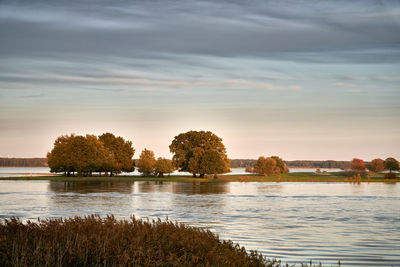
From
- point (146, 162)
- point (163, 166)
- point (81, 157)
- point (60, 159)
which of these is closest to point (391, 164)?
point (163, 166)

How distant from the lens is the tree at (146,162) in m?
122

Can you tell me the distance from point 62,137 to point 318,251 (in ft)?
383

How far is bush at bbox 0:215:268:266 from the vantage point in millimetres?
10938

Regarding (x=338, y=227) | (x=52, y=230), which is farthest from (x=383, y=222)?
(x=52, y=230)

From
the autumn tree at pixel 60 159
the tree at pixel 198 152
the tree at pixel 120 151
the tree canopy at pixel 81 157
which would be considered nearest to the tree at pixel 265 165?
A: the tree at pixel 198 152

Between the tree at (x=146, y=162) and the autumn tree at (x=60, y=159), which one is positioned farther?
the tree at (x=146, y=162)

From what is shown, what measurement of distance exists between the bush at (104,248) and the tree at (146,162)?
107024 mm

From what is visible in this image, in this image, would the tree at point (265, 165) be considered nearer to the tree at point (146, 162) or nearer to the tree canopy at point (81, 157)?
the tree at point (146, 162)

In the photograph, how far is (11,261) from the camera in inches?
427

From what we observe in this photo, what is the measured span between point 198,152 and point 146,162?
17.6 m

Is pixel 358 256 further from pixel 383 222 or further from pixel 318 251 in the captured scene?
pixel 383 222

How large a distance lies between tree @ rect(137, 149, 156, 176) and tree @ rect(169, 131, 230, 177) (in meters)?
9.19

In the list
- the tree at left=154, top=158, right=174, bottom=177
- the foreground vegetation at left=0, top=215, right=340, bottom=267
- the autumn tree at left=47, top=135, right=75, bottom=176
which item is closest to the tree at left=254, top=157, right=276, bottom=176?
the tree at left=154, top=158, right=174, bottom=177

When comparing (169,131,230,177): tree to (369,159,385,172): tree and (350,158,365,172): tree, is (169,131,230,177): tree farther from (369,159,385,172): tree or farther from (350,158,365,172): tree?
(369,159,385,172): tree
